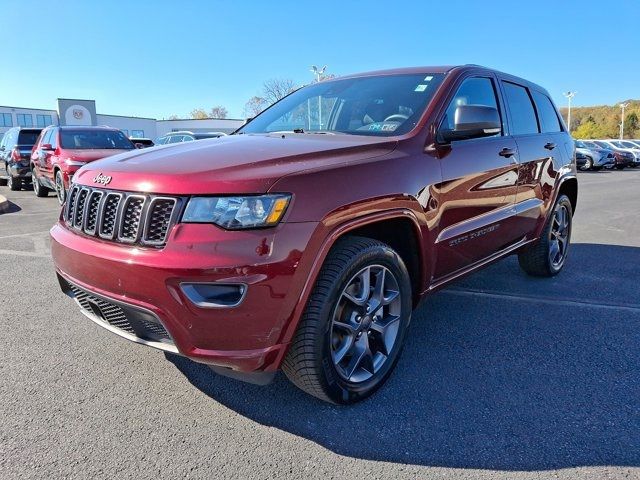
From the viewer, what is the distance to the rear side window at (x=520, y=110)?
416cm

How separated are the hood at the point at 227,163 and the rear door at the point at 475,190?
23.1 inches

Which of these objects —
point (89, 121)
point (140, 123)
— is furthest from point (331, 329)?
point (140, 123)

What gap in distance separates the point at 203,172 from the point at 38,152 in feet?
35.2

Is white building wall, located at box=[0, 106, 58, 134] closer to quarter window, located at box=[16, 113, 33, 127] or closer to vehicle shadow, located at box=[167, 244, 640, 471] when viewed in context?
quarter window, located at box=[16, 113, 33, 127]

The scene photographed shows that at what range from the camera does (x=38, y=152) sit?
1121 cm

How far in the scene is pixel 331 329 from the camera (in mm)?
2477

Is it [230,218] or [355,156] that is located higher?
[355,156]

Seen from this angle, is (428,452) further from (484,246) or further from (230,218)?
(484,246)

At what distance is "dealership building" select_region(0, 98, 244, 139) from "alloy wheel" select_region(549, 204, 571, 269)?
30.0m

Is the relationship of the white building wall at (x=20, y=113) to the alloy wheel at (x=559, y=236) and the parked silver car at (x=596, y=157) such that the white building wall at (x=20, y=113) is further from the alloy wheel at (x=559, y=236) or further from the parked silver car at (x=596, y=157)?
the alloy wheel at (x=559, y=236)

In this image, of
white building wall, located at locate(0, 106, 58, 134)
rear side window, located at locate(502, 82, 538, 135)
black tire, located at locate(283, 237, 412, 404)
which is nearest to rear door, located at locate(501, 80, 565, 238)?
rear side window, located at locate(502, 82, 538, 135)

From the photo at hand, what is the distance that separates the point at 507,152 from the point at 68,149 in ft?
29.4

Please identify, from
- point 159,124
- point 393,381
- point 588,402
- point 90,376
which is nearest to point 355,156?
point 393,381

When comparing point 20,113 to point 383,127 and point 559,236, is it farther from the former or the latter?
point 383,127
